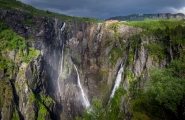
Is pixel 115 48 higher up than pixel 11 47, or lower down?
lower down

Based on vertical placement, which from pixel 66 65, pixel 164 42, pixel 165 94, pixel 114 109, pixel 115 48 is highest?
pixel 164 42

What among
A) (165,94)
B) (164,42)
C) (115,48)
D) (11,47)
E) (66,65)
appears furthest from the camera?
(115,48)

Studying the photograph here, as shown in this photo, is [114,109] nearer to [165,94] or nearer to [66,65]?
[66,65]

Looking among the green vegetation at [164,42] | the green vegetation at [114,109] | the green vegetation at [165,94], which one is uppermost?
the green vegetation at [164,42]

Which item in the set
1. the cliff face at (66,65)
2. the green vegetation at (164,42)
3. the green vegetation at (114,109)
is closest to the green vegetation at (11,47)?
the cliff face at (66,65)

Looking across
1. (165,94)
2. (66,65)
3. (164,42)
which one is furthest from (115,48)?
(165,94)

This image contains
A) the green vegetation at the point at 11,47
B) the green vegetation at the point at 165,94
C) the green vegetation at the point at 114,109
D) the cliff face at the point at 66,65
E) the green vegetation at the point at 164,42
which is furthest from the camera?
the green vegetation at the point at 11,47

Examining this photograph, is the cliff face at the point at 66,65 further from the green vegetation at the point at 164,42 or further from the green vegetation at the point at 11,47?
the green vegetation at the point at 11,47

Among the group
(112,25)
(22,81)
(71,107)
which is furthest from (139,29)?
(22,81)

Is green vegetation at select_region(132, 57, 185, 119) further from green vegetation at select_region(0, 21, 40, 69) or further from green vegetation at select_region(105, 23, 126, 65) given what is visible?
green vegetation at select_region(0, 21, 40, 69)
